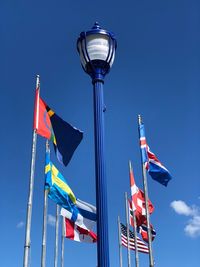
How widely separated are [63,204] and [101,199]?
1073cm

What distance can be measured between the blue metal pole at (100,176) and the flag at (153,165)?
26.2ft

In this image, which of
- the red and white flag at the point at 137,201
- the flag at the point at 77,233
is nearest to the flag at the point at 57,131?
the red and white flag at the point at 137,201

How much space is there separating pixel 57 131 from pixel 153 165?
6250mm

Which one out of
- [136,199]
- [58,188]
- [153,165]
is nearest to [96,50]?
[153,165]

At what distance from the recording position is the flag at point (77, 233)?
22297 mm

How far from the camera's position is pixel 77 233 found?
22.9 m

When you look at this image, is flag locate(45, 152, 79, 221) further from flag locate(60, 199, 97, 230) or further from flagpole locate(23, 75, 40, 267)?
flagpole locate(23, 75, 40, 267)

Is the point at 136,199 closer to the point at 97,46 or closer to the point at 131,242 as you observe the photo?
the point at 131,242

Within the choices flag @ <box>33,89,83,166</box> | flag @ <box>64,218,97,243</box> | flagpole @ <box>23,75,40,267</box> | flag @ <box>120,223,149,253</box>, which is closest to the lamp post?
flag @ <box>33,89,83,166</box>

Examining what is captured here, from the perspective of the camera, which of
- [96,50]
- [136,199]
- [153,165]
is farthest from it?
[136,199]

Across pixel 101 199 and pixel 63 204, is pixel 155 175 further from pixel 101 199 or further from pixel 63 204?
pixel 101 199

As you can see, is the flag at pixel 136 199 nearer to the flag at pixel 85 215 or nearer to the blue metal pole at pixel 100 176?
the flag at pixel 85 215

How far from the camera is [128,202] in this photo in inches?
1081

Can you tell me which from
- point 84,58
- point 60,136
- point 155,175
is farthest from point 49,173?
point 84,58
